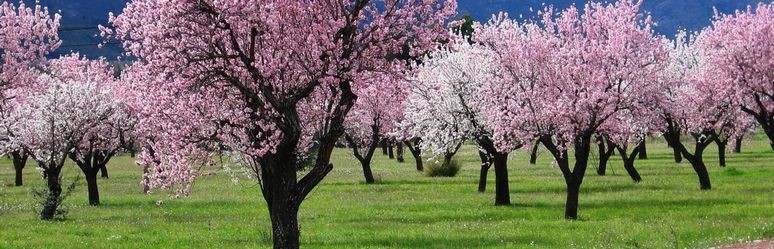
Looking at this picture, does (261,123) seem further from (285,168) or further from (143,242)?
(143,242)

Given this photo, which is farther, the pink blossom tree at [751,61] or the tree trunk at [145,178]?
the pink blossom tree at [751,61]

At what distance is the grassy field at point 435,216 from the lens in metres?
30.0

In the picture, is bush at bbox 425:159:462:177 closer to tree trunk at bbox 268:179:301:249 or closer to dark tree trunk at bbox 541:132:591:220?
dark tree trunk at bbox 541:132:591:220

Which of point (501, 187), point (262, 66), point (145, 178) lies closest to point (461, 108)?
point (501, 187)

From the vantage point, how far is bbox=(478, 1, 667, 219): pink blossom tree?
34.8 metres

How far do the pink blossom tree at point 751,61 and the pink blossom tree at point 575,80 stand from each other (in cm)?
360

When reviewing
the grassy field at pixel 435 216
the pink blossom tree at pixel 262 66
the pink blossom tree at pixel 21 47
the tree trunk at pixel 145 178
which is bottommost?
the grassy field at pixel 435 216

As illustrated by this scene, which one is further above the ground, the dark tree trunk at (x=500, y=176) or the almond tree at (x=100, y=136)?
the almond tree at (x=100, y=136)

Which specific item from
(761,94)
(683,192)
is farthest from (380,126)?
(761,94)

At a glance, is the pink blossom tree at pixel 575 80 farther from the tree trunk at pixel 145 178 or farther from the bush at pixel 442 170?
the bush at pixel 442 170

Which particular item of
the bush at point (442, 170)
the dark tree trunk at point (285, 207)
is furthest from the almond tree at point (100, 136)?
the dark tree trunk at point (285, 207)

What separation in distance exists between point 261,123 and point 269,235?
1232 centimetres

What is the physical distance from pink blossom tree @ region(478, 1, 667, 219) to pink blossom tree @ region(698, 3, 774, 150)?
360cm

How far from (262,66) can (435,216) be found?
63.3 ft
